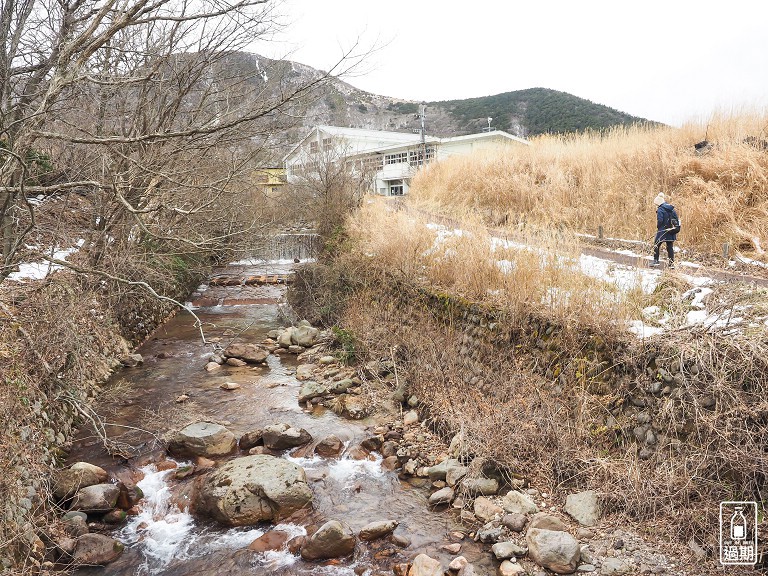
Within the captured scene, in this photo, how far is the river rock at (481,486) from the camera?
532 cm

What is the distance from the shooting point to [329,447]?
262 inches

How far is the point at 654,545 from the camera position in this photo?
421 centimetres

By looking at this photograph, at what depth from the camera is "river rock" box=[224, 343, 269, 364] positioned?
34.0 ft

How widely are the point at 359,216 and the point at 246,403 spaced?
7.98 m

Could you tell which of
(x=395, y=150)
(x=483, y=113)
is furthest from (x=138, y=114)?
(x=483, y=113)

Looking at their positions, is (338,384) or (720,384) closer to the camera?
(720,384)

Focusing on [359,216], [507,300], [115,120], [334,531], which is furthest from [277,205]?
[334,531]

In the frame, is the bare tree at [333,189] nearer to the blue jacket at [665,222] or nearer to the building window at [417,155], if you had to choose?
the blue jacket at [665,222]

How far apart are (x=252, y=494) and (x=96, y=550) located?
1496 millimetres

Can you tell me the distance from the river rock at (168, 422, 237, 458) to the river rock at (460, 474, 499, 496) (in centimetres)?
329

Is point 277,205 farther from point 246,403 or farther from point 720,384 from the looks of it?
point 720,384

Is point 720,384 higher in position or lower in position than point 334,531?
higher

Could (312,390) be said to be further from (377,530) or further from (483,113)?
(483,113)

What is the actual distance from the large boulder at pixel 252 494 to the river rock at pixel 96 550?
0.88 metres
